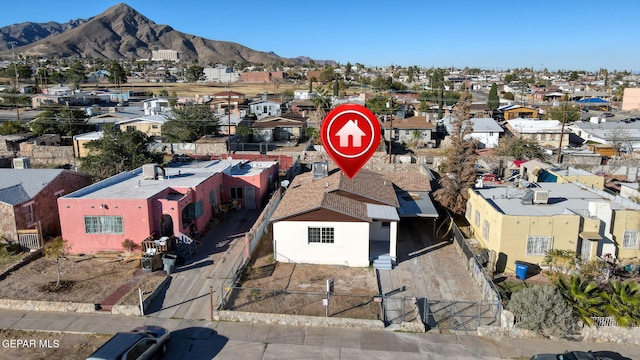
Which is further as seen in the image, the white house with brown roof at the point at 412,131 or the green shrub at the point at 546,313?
the white house with brown roof at the point at 412,131

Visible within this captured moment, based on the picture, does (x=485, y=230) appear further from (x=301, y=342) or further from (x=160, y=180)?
(x=160, y=180)

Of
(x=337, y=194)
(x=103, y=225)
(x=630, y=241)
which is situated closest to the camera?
(x=630, y=241)

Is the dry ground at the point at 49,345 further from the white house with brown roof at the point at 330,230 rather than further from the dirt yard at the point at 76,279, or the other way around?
the white house with brown roof at the point at 330,230

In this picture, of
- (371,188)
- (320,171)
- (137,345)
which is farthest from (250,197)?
(137,345)

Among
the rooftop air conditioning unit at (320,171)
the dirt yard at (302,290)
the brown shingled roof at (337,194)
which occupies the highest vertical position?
the rooftop air conditioning unit at (320,171)

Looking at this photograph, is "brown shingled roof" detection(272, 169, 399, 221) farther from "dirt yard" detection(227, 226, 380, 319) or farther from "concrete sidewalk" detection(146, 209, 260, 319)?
"concrete sidewalk" detection(146, 209, 260, 319)

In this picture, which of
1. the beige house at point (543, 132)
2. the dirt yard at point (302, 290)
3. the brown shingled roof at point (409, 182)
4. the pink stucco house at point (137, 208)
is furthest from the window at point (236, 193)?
the beige house at point (543, 132)
